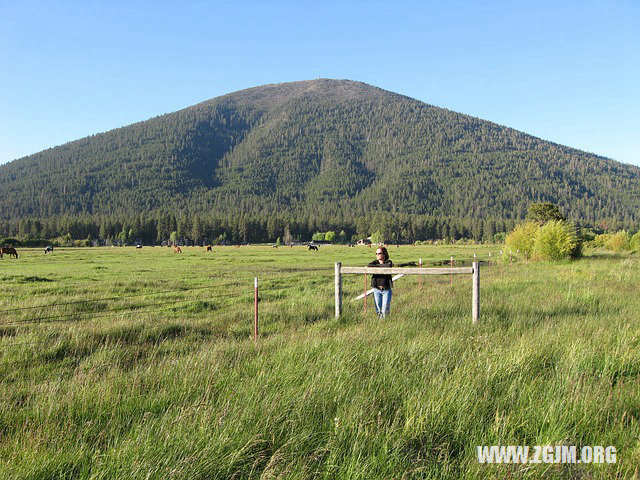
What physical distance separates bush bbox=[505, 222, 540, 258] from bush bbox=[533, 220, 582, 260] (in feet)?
10.3

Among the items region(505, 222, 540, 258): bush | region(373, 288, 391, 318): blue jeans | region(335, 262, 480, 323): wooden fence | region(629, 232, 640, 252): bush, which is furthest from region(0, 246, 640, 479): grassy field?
region(629, 232, 640, 252): bush

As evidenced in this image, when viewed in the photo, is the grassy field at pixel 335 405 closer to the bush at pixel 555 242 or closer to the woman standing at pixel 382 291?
the woman standing at pixel 382 291

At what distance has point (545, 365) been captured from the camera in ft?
17.1

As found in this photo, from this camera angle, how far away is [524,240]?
3744cm

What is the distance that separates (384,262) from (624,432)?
282 inches

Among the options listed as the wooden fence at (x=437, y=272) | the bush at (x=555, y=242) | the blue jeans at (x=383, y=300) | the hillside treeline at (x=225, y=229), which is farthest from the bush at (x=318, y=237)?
the wooden fence at (x=437, y=272)

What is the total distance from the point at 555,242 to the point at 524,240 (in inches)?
176

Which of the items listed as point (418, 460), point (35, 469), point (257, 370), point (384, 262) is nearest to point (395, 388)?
point (418, 460)

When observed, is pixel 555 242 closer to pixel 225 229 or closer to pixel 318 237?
pixel 225 229

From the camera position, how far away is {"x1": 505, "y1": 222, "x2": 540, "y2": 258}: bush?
3719 cm

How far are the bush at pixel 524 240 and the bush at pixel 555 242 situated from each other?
124 inches

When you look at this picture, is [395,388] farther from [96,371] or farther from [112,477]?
[96,371]

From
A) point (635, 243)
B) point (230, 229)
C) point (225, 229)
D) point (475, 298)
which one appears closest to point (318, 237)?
point (230, 229)

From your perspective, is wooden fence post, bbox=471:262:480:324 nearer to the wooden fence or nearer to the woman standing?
the wooden fence
